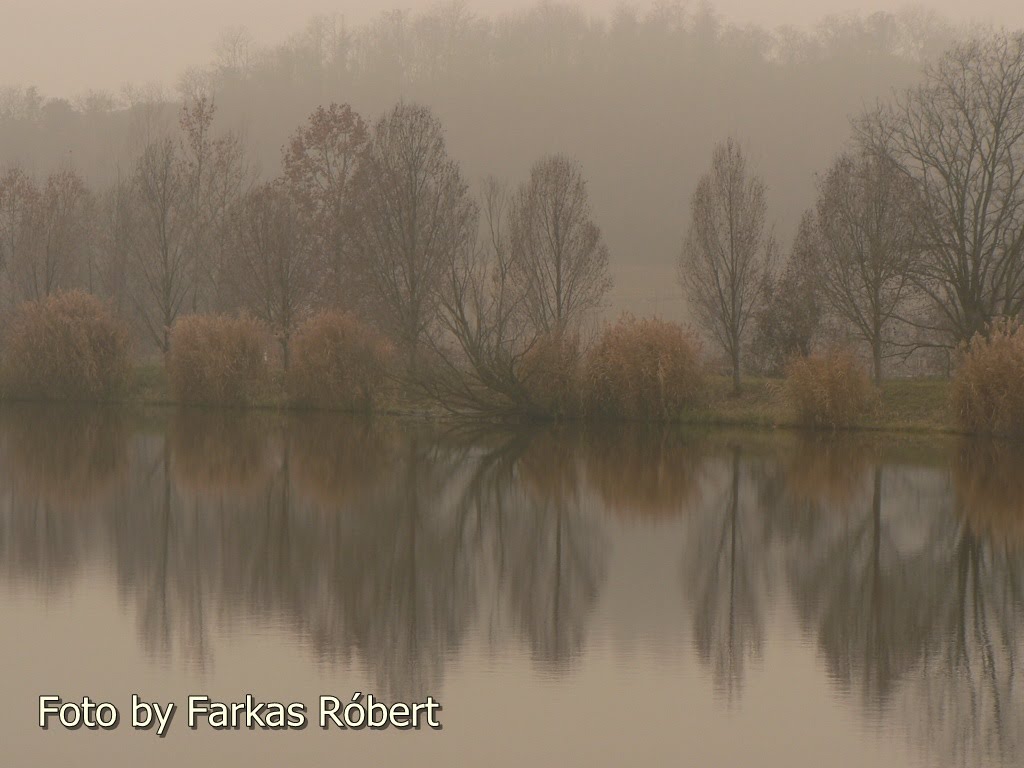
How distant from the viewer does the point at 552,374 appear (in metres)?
31.2

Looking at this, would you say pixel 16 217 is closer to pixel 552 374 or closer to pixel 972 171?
pixel 552 374

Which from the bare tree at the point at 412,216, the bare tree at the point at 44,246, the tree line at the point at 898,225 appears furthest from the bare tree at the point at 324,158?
the tree line at the point at 898,225

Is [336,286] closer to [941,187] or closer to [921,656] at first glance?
[941,187]

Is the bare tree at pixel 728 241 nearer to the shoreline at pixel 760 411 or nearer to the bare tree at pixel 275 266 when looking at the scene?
the shoreline at pixel 760 411

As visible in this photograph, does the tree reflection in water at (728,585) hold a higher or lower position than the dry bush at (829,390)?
lower

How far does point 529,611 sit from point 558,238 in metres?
32.6

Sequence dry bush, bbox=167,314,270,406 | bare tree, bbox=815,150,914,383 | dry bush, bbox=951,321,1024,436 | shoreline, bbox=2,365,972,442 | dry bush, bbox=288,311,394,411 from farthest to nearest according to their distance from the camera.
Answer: dry bush, bbox=167,314,270,406, bare tree, bbox=815,150,914,383, dry bush, bbox=288,311,394,411, shoreline, bbox=2,365,972,442, dry bush, bbox=951,321,1024,436


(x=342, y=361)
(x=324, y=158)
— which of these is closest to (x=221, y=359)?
(x=342, y=361)

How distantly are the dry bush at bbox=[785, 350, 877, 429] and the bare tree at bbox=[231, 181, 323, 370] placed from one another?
17.8 m

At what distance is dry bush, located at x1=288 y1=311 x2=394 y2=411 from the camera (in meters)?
34.8

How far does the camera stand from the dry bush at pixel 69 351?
39.1 metres

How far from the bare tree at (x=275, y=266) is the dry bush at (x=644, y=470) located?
648 inches

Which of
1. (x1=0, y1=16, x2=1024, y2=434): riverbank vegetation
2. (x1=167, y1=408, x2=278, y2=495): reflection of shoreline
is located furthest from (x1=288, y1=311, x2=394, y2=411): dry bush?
(x1=167, y1=408, x2=278, y2=495): reflection of shoreline

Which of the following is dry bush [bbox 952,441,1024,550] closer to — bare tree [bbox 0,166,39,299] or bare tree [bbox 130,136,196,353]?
bare tree [bbox 130,136,196,353]
